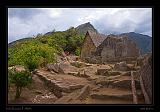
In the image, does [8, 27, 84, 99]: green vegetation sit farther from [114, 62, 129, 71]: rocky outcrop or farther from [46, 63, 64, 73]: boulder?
A: [114, 62, 129, 71]: rocky outcrop

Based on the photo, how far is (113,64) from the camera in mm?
4180

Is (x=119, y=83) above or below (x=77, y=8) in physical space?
below

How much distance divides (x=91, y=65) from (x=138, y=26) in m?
0.60

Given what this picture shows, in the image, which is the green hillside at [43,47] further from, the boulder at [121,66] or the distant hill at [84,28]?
the boulder at [121,66]

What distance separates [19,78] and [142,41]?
1.23 metres

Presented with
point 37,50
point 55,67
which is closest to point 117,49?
point 55,67

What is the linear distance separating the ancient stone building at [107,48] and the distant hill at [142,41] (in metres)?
0.04

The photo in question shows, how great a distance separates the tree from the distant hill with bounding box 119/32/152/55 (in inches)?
39.7

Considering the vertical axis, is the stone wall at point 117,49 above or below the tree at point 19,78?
above

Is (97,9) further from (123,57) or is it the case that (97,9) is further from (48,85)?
(48,85)

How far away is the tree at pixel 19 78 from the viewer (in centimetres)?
415

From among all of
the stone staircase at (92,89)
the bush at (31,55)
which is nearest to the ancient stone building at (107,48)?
the stone staircase at (92,89)
